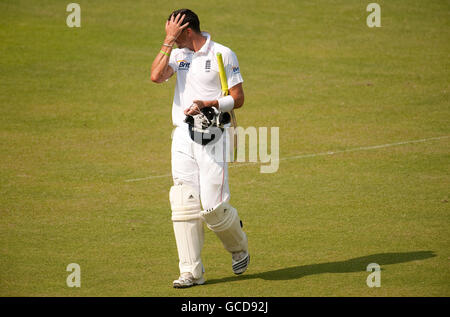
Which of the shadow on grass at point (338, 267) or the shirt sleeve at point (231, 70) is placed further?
the shadow on grass at point (338, 267)

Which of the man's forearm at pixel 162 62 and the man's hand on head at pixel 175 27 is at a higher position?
the man's hand on head at pixel 175 27

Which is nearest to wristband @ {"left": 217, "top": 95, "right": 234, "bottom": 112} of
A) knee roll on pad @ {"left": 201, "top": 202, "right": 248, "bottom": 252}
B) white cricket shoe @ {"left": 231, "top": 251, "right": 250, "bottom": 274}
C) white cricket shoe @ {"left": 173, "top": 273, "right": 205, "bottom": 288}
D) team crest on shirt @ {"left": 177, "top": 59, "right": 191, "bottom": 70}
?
team crest on shirt @ {"left": 177, "top": 59, "right": 191, "bottom": 70}

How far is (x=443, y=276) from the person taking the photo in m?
7.03

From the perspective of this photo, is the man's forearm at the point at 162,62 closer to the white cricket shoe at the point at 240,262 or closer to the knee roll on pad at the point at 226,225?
the knee roll on pad at the point at 226,225

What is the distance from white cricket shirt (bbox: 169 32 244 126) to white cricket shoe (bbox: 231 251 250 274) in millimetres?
1333

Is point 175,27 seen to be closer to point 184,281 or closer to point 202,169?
point 202,169

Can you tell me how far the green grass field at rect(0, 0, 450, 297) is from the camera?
7.41 metres

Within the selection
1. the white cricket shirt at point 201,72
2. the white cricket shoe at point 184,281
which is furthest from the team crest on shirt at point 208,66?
the white cricket shoe at point 184,281

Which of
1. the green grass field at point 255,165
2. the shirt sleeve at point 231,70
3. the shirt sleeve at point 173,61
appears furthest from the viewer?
the green grass field at point 255,165

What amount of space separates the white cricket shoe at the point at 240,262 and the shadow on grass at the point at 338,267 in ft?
0.30

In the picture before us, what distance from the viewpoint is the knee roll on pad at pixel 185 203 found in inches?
271

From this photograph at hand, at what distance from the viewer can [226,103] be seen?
6.92 m

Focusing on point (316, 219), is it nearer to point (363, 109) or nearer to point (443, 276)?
point (443, 276)
